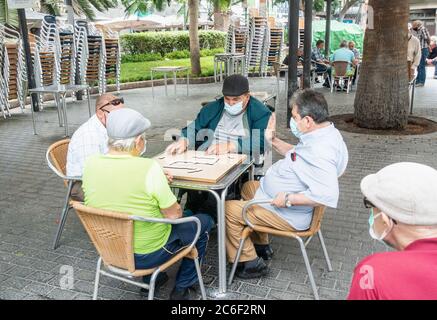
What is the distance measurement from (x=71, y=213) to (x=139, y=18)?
92.3 ft

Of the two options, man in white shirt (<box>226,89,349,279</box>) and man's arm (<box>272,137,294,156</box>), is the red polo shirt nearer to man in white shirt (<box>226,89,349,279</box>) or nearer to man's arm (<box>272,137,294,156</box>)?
man in white shirt (<box>226,89,349,279</box>)

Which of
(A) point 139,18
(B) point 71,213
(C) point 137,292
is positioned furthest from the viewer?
(A) point 139,18

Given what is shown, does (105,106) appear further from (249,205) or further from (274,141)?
(249,205)

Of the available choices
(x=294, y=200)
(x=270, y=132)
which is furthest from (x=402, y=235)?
(x=270, y=132)

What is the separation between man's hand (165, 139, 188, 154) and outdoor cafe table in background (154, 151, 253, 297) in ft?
0.28

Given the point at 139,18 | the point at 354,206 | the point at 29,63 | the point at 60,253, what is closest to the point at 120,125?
the point at 60,253

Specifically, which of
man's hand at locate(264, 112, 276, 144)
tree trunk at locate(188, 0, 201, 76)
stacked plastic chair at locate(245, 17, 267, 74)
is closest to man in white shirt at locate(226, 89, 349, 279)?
man's hand at locate(264, 112, 276, 144)

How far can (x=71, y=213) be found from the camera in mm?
4520

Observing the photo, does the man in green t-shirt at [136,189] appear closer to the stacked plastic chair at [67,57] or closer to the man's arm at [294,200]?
the man's arm at [294,200]

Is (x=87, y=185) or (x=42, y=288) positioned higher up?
(x=87, y=185)

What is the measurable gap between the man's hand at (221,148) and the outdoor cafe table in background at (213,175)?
97 millimetres

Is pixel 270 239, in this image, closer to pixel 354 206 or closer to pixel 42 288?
pixel 354 206

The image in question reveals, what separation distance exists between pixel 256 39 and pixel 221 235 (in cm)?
1122

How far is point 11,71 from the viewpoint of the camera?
9492 millimetres
